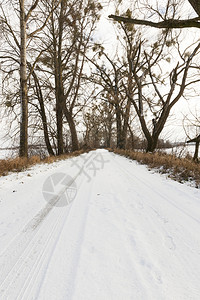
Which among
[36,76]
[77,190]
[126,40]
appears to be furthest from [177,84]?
[36,76]

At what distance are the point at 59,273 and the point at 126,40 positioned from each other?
13.8m

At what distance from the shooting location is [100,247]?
48.4 inches

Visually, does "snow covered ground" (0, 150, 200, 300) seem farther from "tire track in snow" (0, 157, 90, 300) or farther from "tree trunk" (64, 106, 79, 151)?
"tree trunk" (64, 106, 79, 151)

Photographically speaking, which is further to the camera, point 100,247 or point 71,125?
point 71,125

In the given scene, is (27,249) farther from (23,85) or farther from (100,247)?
(23,85)

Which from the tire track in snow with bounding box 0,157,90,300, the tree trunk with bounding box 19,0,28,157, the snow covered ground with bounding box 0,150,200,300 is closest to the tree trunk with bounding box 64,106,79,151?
the tree trunk with bounding box 19,0,28,157

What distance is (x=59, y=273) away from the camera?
98 centimetres

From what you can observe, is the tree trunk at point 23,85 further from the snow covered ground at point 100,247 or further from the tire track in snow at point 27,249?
the tire track in snow at point 27,249

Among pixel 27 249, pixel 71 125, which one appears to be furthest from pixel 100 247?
pixel 71 125

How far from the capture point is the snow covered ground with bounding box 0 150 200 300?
2.86ft

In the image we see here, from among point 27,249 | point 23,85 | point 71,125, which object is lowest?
point 27,249

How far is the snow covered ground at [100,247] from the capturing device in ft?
2.86

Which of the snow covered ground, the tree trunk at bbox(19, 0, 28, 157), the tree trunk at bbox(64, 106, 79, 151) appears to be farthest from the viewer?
the tree trunk at bbox(64, 106, 79, 151)

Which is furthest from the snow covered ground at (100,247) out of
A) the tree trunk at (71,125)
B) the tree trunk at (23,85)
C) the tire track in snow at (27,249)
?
the tree trunk at (71,125)
